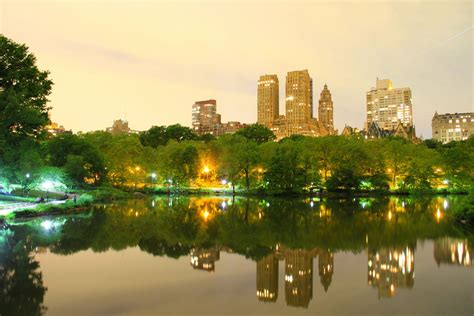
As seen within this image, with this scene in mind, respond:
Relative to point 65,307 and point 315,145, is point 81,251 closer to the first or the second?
point 65,307

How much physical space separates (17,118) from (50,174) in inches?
362

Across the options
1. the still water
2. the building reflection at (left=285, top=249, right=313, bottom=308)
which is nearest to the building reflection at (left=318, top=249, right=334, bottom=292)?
the still water

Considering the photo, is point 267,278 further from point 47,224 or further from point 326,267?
point 47,224

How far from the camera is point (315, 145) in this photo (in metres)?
66.2

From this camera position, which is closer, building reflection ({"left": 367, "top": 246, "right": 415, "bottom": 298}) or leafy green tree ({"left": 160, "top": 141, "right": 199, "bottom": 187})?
building reflection ({"left": 367, "top": 246, "right": 415, "bottom": 298})

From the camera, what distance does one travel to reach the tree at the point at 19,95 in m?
32.3

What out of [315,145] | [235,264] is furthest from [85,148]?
[235,264]

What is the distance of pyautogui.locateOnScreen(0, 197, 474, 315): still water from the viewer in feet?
36.2

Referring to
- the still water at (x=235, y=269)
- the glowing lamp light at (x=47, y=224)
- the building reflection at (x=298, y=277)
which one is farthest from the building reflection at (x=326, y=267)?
the glowing lamp light at (x=47, y=224)

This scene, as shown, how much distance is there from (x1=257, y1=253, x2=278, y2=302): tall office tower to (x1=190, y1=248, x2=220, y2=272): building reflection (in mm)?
1765

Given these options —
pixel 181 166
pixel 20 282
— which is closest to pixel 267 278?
pixel 20 282

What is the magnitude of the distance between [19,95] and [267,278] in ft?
89.5

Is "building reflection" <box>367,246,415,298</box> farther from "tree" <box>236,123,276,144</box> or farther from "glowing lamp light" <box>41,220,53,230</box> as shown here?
"tree" <box>236,123,276,144</box>

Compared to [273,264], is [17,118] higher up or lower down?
higher up
